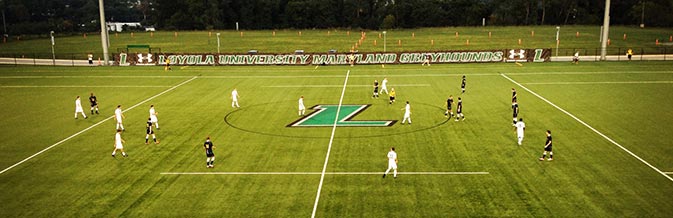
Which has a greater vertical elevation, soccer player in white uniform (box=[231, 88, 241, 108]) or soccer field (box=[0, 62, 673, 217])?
soccer player in white uniform (box=[231, 88, 241, 108])

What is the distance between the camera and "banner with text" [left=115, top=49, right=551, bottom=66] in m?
68.1

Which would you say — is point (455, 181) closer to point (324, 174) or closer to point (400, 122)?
point (324, 174)

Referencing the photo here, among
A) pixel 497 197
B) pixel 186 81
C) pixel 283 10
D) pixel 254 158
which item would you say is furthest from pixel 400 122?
pixel 283 10

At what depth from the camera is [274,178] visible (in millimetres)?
22297

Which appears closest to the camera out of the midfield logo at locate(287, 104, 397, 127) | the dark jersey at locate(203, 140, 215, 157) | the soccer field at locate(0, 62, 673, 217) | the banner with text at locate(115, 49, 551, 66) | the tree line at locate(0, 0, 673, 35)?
the soccer field at locate(0, 62, 673, 217)

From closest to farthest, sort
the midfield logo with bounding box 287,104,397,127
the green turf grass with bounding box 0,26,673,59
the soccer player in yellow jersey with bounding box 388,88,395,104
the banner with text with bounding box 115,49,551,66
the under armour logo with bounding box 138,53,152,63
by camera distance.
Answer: the midfield logo with bounding box 287,104,397,127 → the soccer player in yellow jersey with bounding box 388,88,395,104 → the banner with text with bounding box 115,49,551,66 → the under armour logo with bounding box 138,53,152,63 → the green turf grass with bounding box 0,26,673,59

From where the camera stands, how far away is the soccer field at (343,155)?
63.1 feet

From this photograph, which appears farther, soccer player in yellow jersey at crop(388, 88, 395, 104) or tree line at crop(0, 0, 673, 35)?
tree line at crop(0, 0, 673, 35)

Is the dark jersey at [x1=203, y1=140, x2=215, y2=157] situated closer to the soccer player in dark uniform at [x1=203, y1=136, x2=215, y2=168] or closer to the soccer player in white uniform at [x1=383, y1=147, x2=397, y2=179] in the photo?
the soccer player in dark uniform at [x1=203, y1=136, x2=215, y2=168]

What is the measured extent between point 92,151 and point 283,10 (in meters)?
135

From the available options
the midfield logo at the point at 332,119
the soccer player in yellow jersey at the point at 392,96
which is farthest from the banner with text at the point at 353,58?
the midfield logo at the point at 332,119

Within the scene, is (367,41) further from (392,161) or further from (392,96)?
(392,161)

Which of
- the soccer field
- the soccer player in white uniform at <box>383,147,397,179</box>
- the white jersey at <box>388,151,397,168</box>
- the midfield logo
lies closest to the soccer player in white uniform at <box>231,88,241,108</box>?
the soccer field

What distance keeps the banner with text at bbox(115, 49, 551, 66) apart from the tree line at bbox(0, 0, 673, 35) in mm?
69729
